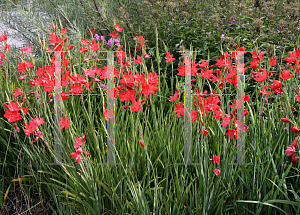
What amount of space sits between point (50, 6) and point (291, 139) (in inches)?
175

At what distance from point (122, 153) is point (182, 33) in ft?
6.83

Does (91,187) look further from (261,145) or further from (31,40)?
(31,40)

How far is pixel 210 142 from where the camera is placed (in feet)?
6.33

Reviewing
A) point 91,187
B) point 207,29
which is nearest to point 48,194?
point 91,187

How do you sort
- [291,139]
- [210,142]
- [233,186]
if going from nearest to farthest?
[233,186], [291,139], [210,142]

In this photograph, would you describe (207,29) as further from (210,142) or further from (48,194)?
(48,194)

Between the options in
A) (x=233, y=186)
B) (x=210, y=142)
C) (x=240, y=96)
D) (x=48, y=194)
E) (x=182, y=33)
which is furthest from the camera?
A: (x=182, y=33)

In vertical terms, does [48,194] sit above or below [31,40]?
below

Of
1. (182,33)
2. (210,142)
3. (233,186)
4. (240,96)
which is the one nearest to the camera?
(240,96)

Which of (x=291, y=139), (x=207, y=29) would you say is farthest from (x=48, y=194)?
(x=207, y=29)

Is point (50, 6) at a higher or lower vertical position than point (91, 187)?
higher

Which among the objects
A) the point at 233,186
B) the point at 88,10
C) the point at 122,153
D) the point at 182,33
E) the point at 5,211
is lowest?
the point at 5,211

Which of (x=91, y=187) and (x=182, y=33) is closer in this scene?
(x=91, y=187)

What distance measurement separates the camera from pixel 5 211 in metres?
2.05
